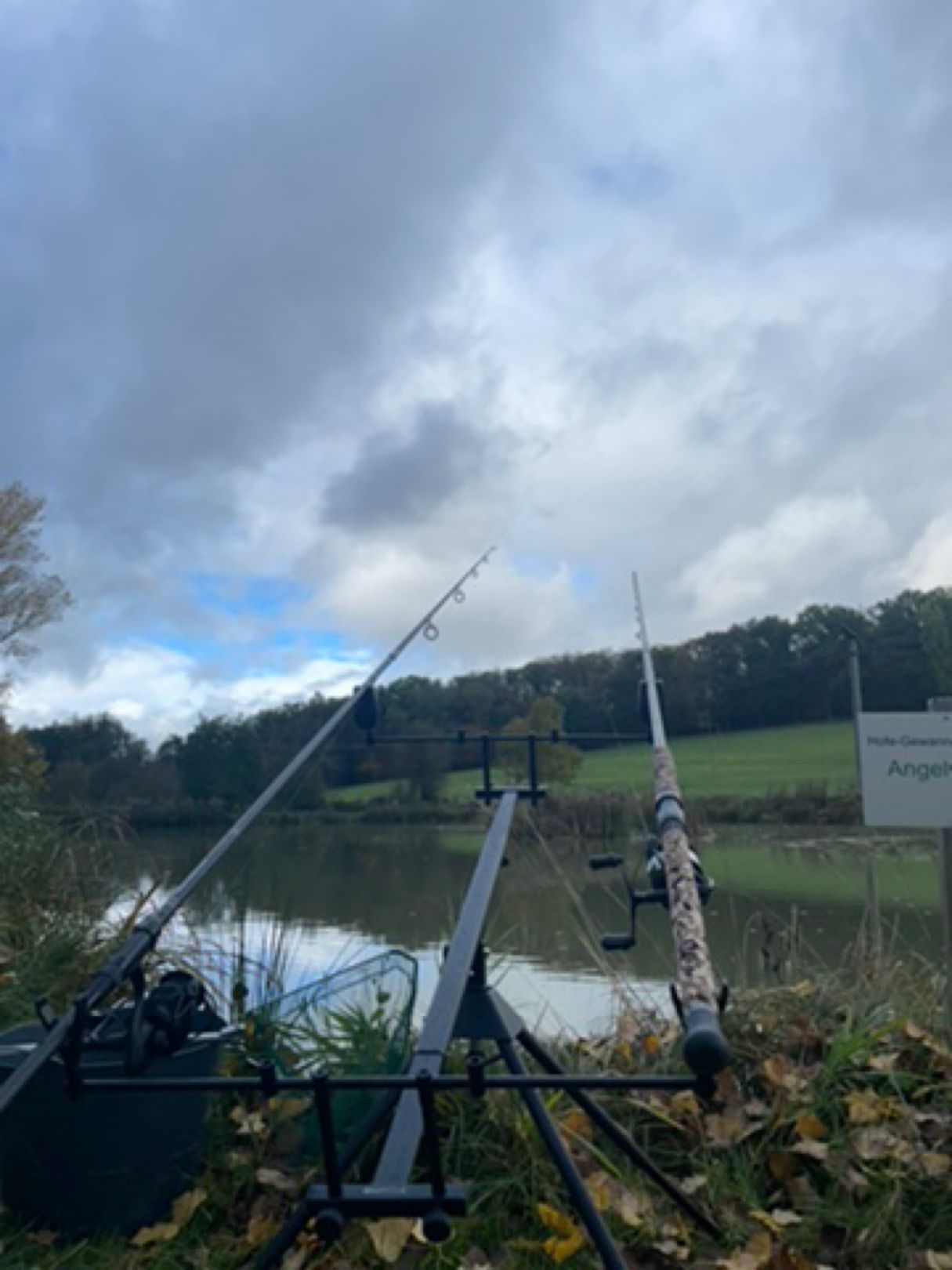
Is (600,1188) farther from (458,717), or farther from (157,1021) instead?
(458,717)

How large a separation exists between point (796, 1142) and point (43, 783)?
513 centimetres

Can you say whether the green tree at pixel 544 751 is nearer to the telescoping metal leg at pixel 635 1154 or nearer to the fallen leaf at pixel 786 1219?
the telescoping metal leg at pixel 635 1154

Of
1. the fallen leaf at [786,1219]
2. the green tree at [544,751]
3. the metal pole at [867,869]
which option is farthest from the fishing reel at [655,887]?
the metal pole at [867,869]

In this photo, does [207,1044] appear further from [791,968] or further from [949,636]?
[949,636]

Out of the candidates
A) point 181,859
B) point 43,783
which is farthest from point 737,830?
point 181,859

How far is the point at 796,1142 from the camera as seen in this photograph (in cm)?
271

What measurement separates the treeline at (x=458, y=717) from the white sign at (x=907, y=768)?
0.71 m

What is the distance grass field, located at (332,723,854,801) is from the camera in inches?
183

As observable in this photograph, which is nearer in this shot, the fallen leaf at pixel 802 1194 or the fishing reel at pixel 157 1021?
the fishing reel at pixel 157 1021

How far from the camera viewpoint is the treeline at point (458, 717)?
13.1 feet

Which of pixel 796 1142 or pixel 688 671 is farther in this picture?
pixel 688 671

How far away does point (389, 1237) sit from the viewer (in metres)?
2.40

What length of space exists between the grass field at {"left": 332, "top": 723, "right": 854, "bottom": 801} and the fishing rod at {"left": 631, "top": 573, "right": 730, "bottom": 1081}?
4.13 feet

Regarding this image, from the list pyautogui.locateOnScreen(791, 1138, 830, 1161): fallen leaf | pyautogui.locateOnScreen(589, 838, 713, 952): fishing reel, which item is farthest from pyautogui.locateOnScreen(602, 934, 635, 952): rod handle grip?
pyautogui.locateOnScreen(791, 1138, 830, 1161): fallen leaf
